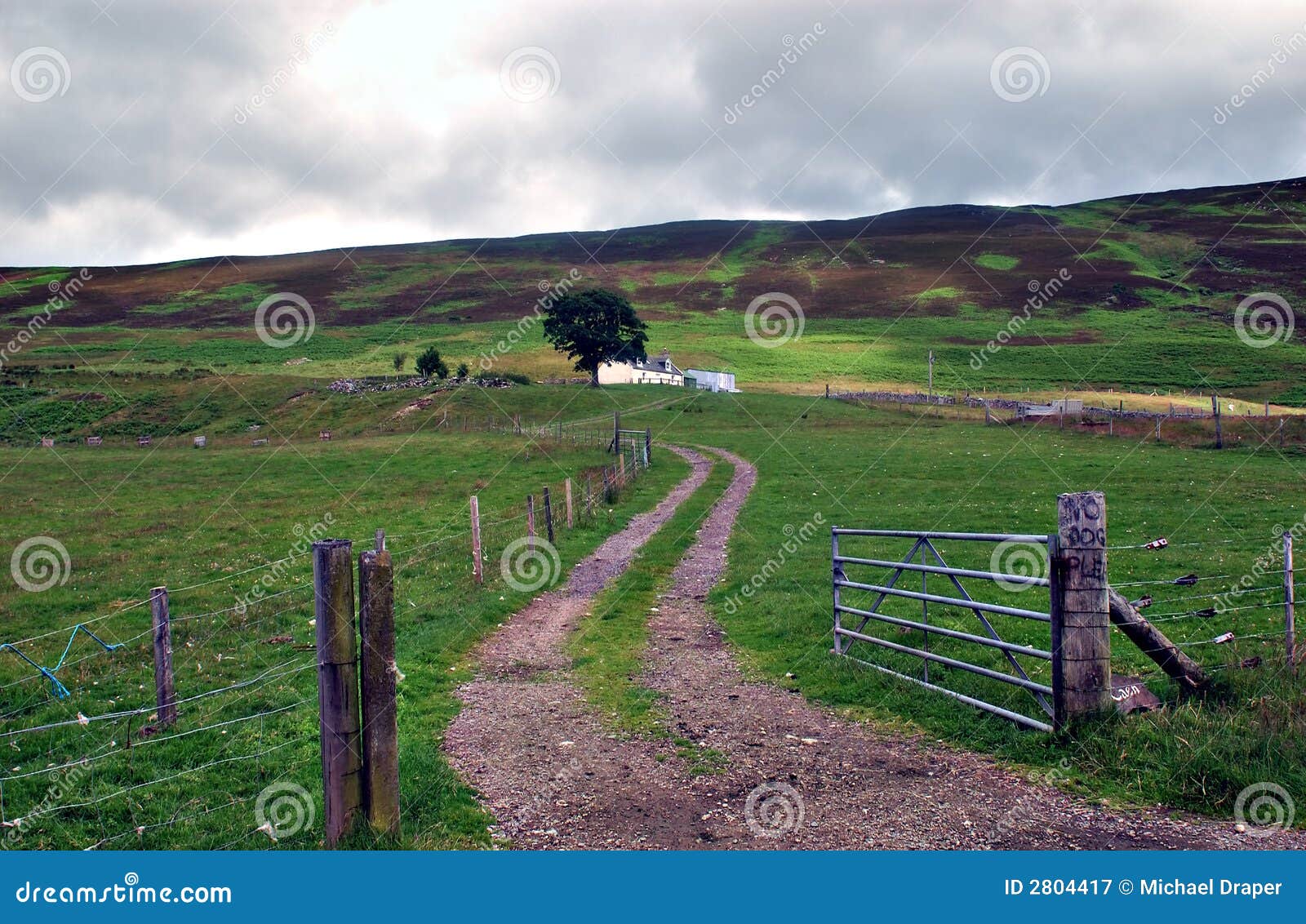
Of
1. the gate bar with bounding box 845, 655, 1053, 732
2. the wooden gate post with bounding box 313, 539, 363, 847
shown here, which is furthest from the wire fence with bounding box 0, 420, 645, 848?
the gate bar with bounding box 845, 655, 1053, 732

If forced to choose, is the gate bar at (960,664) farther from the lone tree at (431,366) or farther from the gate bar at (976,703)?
the lone tree at (431,366)

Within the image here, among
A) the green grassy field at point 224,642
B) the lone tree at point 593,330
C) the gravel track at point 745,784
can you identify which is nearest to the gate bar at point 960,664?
the gravel track at point 745,784

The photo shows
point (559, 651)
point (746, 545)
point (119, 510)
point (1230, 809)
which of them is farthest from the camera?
point (119, 510)

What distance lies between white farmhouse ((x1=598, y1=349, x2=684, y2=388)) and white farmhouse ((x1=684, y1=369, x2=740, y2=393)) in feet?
6.07

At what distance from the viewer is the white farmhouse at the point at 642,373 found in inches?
3430

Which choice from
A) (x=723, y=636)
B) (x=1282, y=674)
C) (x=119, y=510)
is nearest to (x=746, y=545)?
(x=723, y=636)

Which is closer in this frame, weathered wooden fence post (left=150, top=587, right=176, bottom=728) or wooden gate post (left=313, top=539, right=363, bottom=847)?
wooden gate post (left=313, top=539, right=363, bottom=847)

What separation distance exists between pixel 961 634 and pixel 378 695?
566cm

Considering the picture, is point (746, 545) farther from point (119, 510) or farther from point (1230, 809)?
point (119, 510)

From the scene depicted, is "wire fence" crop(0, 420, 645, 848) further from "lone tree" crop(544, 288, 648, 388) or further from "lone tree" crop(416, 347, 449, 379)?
"lone tree" crop(544, 288, 648, 388)

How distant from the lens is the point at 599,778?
7320 millimetres

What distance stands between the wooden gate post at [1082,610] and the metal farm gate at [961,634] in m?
0.10

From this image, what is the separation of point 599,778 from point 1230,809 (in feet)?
15.1

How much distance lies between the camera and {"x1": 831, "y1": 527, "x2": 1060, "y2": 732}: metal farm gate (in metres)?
7.64
